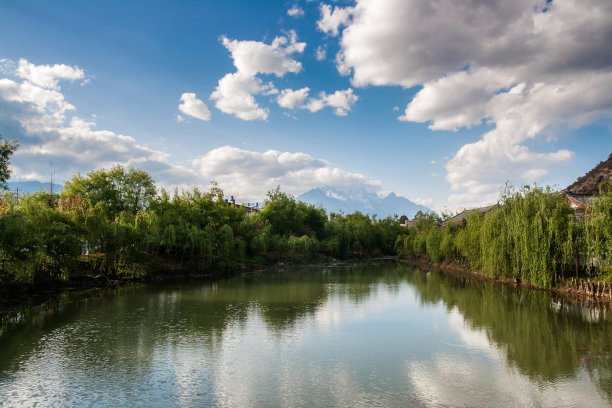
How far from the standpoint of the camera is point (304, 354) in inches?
489

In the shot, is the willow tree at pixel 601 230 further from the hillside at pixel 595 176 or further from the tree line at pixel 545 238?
the hillside at pixel 595 176

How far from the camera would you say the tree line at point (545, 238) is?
857 inches

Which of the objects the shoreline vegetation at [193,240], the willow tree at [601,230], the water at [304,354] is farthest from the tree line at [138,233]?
the willow tree at [601,230]

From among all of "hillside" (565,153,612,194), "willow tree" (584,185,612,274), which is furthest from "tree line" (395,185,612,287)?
"hillside" (565,153,612,194)

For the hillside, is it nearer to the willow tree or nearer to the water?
the willow tree

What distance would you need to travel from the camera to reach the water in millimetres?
9159

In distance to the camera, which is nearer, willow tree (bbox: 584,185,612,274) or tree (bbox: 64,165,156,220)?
willow tree (bbox: 584,185,612,274)

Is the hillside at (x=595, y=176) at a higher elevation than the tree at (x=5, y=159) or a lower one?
higher

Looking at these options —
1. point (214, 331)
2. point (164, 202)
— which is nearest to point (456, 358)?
point (214, 331)

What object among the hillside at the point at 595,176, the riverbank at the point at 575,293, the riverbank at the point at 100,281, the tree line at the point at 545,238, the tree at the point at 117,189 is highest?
the hillside at the point at 595,176

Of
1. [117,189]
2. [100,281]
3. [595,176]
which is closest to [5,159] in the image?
[100,281]

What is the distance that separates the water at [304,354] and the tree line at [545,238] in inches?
152

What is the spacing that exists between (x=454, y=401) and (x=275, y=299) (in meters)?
15.9

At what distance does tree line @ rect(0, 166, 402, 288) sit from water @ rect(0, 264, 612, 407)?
4.23m
